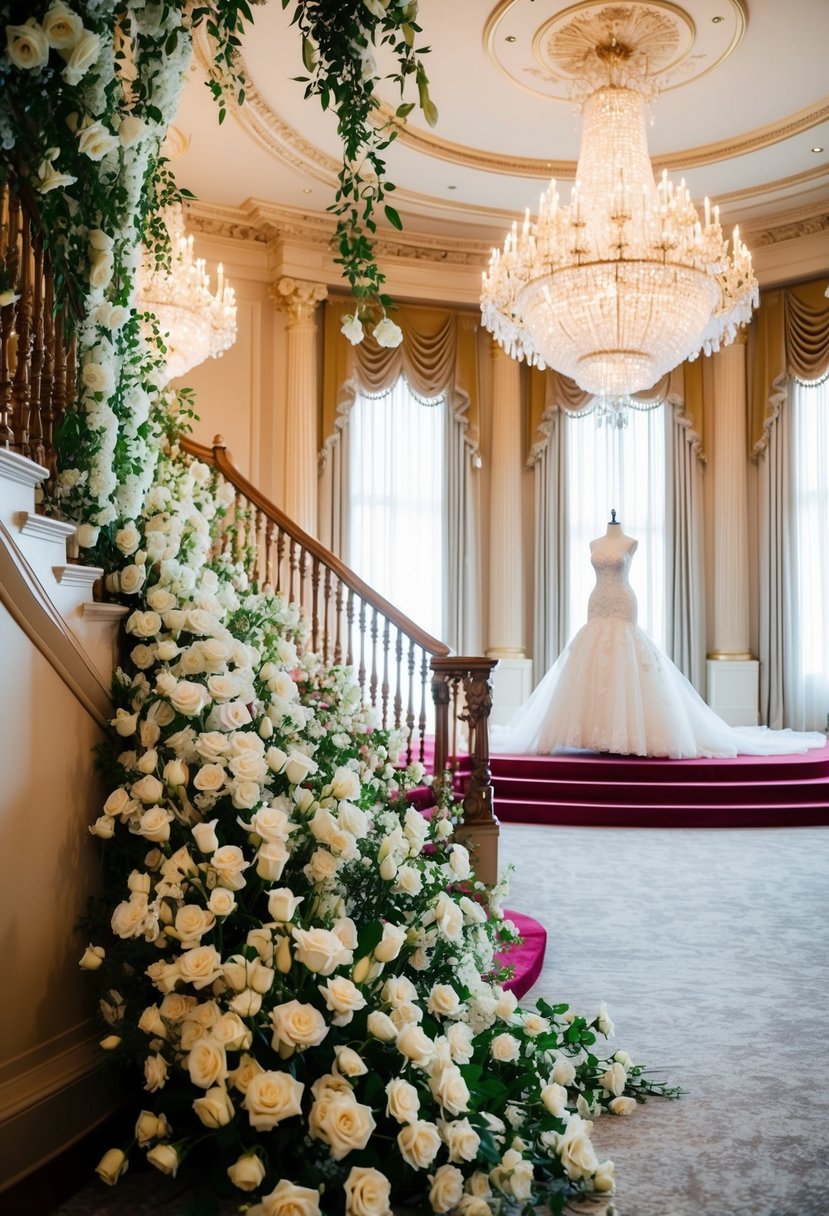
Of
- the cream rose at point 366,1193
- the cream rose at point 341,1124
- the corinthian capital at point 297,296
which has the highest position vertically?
the corinthian capital at point 297,296

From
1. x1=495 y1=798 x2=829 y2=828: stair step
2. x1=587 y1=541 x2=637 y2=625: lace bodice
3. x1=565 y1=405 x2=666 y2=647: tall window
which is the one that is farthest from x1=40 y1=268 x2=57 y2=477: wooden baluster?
Result: x1=565 y1=405 x2=666 y2=647: tall window

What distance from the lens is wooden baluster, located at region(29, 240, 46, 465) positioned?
2.45m

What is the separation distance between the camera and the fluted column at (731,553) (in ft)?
34.0

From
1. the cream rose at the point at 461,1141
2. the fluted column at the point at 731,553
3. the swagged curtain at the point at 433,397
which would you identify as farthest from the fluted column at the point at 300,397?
the cream rose at the point at 461,1141

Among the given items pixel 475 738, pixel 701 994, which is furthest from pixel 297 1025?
pixel 475 738

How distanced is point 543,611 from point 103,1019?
859 centimetres

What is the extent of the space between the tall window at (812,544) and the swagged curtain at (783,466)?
0.01 m

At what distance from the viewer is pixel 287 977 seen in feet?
7.35

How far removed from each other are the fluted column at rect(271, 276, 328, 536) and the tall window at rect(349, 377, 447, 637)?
60 cm

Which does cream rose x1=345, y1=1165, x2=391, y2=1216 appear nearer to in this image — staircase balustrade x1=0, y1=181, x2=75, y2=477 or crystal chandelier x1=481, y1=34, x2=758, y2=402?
staircase balustrade x1=0, y1=181, x2=75, y2=477

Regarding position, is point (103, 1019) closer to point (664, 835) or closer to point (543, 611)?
point (664, 835)

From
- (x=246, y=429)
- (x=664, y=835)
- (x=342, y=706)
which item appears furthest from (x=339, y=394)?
(x=342, y=706)

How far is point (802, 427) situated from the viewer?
33.9 ft

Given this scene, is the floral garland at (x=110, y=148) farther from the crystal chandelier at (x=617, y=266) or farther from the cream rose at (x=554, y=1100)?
the crystal chandelier at (x=617, y=266)
